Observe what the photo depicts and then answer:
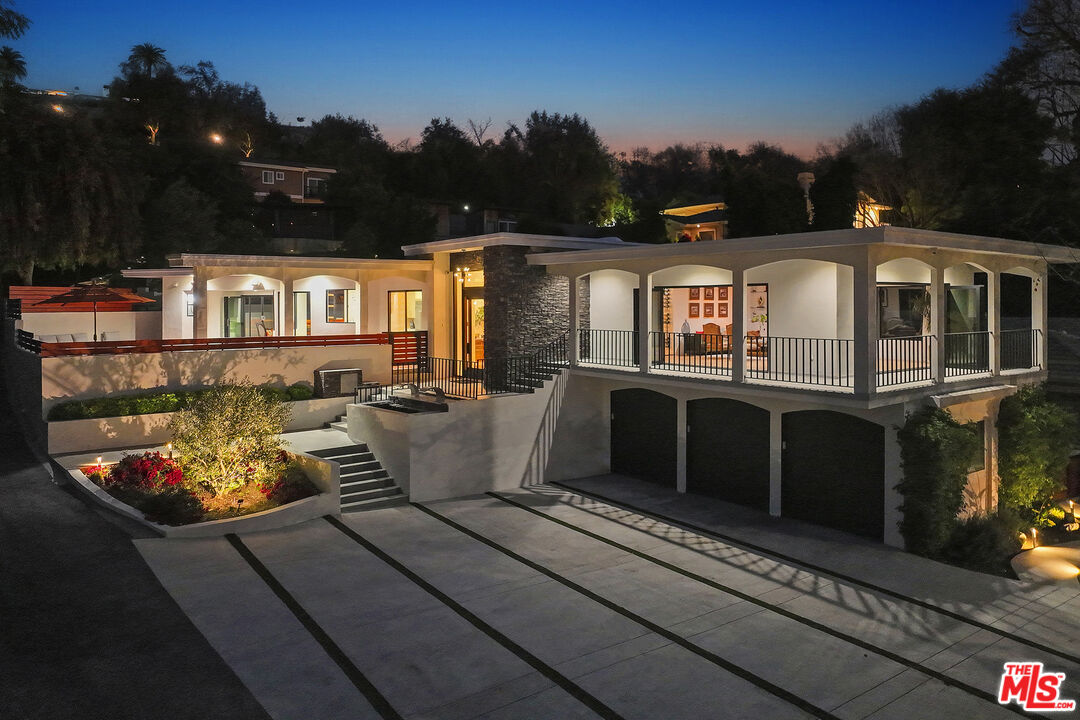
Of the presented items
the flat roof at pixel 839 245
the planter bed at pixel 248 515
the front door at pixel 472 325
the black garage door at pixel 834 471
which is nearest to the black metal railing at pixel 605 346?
the flat roof at pixel 839 245

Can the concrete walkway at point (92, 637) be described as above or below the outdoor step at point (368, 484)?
below

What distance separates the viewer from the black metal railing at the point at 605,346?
1850 centimetres

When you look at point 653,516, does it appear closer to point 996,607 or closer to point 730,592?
point 730,592

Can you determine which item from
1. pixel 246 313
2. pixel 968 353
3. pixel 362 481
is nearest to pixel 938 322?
pixel 968 353

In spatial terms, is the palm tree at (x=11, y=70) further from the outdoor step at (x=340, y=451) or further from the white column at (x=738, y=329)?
the white column at (x=738, y=329)

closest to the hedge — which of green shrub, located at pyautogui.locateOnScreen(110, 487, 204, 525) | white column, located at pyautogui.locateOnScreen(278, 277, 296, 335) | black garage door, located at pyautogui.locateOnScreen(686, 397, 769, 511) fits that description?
green shrub, located at pyautogui.locateOnScreen(110, 487, 204, 525)

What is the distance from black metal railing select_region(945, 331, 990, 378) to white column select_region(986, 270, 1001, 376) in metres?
0.12

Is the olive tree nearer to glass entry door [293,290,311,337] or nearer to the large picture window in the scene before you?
the large picture window

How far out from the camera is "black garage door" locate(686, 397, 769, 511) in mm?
16031

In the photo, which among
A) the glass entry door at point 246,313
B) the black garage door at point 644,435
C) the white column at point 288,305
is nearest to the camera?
the black garage door at point 644,435

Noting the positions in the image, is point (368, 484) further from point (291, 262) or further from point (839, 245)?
point (839, 245)

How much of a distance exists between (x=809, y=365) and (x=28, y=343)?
1823 centimetres

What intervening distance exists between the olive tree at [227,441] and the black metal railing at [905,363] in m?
11.4

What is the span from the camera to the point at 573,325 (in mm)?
18438
